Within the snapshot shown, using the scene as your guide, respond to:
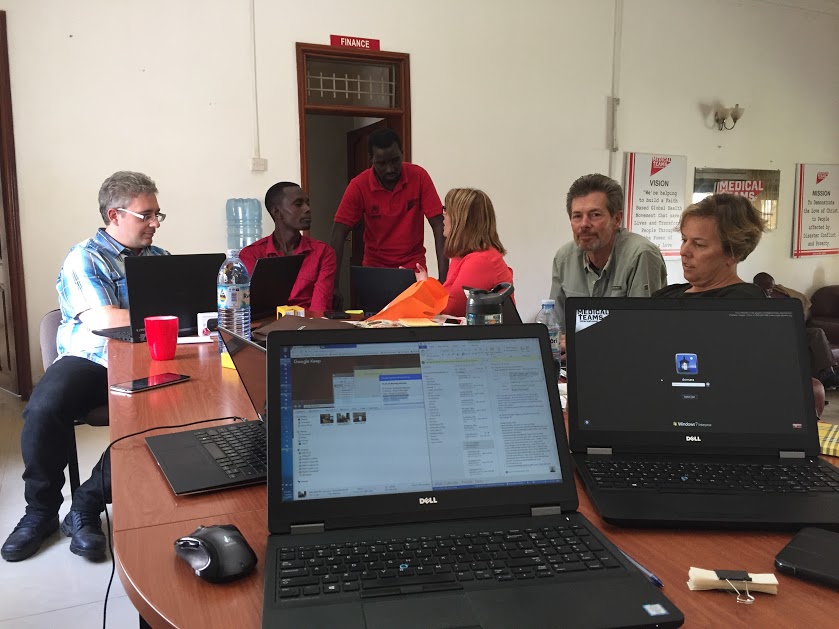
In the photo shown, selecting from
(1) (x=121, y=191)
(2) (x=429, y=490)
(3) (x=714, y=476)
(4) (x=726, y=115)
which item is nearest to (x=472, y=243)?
(1) (x=121, y=191)

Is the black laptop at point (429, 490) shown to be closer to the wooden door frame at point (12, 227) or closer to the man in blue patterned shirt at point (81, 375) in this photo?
the man in blue patterned shirt at point (81, 375)

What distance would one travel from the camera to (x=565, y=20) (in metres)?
5.47

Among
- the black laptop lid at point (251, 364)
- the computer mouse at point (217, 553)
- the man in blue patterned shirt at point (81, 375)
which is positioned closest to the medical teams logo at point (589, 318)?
the black laptop lid at point (251, 364)

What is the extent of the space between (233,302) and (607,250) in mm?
1499

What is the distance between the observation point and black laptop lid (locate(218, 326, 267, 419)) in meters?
1.11

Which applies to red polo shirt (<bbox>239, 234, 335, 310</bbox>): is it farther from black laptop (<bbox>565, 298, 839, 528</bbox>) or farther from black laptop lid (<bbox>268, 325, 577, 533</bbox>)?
black laptop lid (<bbox>268, 325, 577, 533</bbox>)

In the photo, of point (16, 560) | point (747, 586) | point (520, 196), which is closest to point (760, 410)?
point (747, 586)

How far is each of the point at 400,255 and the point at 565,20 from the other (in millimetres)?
2492

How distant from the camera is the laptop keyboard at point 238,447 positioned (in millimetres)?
1184

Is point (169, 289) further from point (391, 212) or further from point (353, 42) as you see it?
point (353, 42)

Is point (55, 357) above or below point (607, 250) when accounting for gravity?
below

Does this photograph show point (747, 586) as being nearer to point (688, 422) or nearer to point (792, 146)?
point (688, 422)

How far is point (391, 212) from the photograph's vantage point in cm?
460

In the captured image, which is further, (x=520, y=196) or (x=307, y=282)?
(x=520, y=196)
